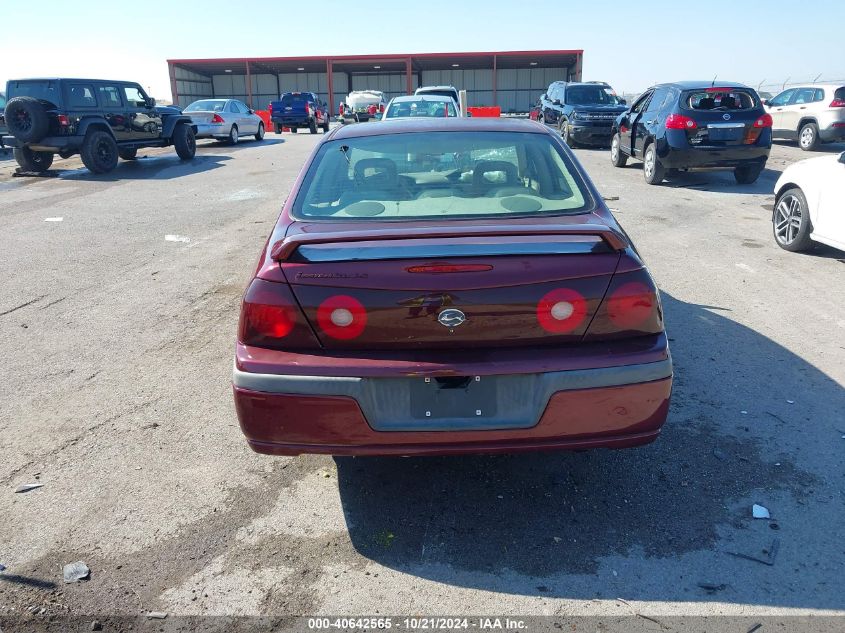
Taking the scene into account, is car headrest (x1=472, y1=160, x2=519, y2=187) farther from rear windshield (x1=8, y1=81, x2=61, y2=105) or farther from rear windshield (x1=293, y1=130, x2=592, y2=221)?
rear windshield (x1=8, y1=81, x2=61, y2=105)

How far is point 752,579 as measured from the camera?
Answer: 2.49 metres

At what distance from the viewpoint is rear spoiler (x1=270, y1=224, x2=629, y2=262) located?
2627mm

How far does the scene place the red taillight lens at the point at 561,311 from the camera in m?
2.55

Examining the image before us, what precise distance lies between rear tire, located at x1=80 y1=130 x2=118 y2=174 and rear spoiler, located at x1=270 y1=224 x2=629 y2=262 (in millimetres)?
13878

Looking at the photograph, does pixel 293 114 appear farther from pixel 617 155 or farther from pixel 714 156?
pixel 714 156

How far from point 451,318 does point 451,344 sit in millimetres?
109

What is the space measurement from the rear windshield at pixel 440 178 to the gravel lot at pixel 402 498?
4.27 ft

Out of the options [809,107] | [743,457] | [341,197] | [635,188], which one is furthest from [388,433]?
[809,107]

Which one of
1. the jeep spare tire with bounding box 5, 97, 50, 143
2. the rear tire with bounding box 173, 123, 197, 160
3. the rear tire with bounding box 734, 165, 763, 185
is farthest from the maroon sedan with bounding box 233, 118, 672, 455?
the rear tire with bounding box 173, 123, 197, 160

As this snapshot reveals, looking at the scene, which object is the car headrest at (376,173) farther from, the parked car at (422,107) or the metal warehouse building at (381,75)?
the metal warehouse building at (381,75)

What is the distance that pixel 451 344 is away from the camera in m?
2.57

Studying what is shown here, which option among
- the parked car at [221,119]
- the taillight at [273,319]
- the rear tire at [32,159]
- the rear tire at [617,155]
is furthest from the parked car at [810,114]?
the rear tire at [32,159]

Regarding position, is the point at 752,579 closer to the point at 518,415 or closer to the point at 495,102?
the point at 518,415

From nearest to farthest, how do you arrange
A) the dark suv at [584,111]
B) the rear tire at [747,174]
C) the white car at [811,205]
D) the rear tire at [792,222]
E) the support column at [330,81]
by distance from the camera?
the white car at [811,205], the rear tire at [792,222], the rear tire at [747,174], the dark suv at [584,111], the support column at [330,81]
